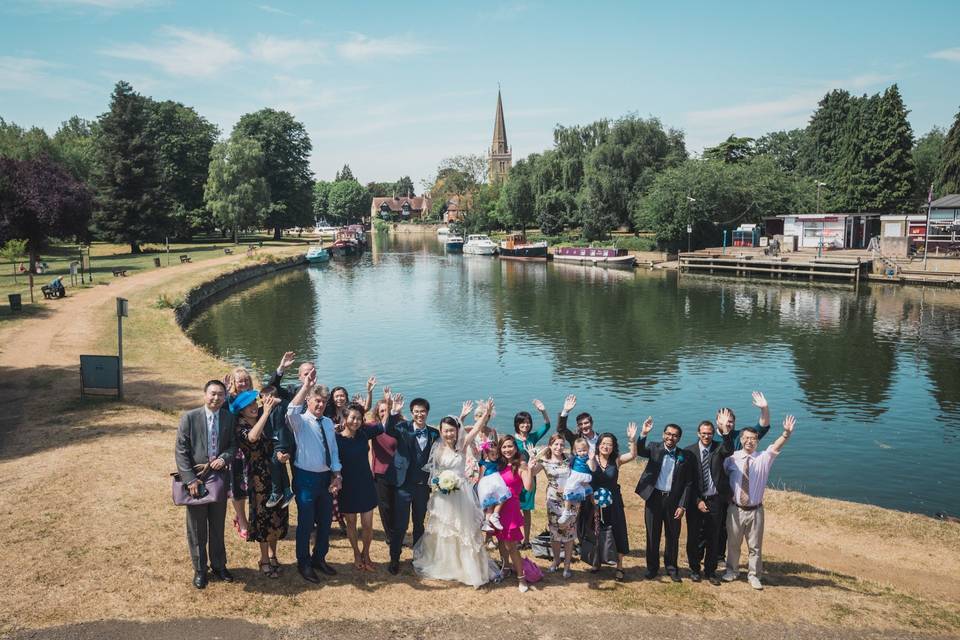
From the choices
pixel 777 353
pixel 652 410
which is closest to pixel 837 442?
pixel 652 410

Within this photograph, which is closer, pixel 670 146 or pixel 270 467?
pixel 270 467

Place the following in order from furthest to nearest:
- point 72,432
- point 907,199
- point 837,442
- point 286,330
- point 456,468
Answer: point 907,199, point 286,330, point 837,442, point 72,432, point 456,468

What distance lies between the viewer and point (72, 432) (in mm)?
12797

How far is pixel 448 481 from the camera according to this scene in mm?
7066

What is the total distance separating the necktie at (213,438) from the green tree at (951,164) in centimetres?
7244

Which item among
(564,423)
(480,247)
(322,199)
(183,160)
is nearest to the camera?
(564,423)

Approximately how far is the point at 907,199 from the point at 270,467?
73.2 m

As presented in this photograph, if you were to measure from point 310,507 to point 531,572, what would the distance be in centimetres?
243

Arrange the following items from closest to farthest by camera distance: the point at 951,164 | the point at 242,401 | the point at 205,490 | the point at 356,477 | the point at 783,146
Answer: the point at 205,490 → the point at 242,401 → the point at 356,477 → the point at 951,164 → the point at 783,146

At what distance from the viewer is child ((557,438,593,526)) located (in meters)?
7.47

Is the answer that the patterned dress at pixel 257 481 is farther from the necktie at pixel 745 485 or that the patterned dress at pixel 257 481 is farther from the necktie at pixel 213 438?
the necktie at pixel 745 485

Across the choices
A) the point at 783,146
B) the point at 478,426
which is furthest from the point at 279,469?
the point at 783,146

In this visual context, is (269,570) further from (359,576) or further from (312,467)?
(312,467)

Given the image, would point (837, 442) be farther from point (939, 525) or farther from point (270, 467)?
point (270, 467)
